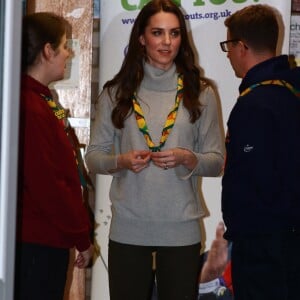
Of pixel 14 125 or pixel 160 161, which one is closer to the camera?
pixel 14 125

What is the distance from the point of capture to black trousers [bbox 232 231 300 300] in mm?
1827

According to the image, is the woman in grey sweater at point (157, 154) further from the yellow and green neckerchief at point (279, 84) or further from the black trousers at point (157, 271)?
the yellow and green neckerchief at point (279, 84)

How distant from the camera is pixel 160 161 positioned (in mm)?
1939

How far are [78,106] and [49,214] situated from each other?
1.28 metres

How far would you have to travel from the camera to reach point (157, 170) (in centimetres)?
199

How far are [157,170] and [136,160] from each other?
94 millimetres

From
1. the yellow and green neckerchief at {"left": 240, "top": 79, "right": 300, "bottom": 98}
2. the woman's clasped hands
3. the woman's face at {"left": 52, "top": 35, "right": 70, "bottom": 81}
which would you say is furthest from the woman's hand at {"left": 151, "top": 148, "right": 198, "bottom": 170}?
the woman's face at {"left": 52, "top": 35, "right": 70, "bottom": 81}

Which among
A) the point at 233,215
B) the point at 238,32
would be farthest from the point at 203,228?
the point at 238,32

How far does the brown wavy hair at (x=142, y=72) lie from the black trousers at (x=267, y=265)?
488mm

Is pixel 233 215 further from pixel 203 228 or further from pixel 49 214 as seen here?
pixel 203 228

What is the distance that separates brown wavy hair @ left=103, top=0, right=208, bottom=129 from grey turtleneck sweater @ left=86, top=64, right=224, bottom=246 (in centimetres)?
Result: 3

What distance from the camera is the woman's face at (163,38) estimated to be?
2.05 metres

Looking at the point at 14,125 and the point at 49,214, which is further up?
the point at 14,125

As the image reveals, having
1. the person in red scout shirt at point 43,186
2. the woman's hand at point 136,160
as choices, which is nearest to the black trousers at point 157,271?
the person in red scout shirt at point 43,186
